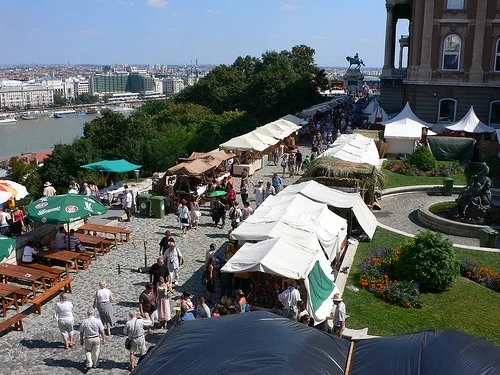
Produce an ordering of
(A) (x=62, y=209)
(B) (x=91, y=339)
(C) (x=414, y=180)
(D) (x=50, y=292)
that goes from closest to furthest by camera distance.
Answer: (B) (x=91, y=339) < (D) (x=50, y=292) < (A) (x=62, y=209) < (C) (x=414, y=180)

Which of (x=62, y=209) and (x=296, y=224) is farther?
(x=62, y=209)

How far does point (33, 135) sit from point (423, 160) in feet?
502

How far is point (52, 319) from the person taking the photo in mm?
12719

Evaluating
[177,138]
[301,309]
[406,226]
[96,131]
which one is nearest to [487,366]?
[301,309]

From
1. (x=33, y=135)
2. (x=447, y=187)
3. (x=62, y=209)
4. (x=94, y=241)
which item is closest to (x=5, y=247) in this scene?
(x=62, y=209)

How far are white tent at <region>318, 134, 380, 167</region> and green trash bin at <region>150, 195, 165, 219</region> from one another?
765cm

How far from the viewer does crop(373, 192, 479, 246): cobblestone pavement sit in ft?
65.5

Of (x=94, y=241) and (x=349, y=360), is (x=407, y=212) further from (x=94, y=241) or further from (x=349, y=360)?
(x=349, y=360)

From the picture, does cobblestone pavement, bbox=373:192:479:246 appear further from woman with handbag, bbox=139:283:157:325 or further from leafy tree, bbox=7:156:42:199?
leafy tree, bbox=7:156:42:199

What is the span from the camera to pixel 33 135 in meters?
164

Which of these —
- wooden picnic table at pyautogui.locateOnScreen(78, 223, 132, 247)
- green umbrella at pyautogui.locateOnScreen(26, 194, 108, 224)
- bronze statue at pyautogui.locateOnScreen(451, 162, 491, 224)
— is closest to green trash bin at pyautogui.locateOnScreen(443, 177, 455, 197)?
bronze statue at pyautogui.locateOnScreen(451, 162, 491, 224)

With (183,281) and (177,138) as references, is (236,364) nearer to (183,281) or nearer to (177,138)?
(183,281)

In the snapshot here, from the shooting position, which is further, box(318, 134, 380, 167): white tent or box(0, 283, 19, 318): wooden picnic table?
box(318, 134, 380, 167): white tent

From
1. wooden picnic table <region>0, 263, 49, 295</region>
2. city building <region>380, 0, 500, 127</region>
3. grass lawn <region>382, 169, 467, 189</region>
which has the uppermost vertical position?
city building <region>380, 0, 500, 127</region>
